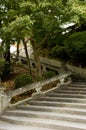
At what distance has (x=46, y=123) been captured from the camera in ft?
38.1

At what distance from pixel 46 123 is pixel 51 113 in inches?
43.8

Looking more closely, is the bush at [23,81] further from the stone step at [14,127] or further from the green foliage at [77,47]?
the green foliage at [77,47]

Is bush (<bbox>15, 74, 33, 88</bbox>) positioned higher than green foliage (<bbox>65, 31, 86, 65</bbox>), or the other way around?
green foliage (<bbox>65, 31, 86, 65</bbox>)

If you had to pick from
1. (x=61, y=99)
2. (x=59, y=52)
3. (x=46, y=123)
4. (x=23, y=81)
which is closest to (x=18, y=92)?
(x=23, y=81)

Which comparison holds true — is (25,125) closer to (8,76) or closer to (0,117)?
(0,117)

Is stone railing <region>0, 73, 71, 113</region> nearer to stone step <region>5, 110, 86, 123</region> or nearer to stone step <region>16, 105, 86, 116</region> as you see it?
stone step <region>5, 110, 86, 123</region>

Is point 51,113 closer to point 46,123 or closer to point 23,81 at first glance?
point 46,123

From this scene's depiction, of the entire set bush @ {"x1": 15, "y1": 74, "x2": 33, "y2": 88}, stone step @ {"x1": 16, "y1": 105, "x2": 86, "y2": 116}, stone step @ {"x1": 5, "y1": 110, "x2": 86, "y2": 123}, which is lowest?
stone step @ {"x1": 5, "y1": 110, "x2": 86, "y2": 123}

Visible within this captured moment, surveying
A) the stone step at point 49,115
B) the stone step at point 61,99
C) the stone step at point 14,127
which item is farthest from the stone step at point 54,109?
the stone step at point 14,127

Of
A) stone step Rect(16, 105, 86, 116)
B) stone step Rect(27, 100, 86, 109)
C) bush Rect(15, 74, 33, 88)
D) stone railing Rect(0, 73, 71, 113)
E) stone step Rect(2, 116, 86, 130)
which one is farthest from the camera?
bush Rect(15, 74, 33, 88)

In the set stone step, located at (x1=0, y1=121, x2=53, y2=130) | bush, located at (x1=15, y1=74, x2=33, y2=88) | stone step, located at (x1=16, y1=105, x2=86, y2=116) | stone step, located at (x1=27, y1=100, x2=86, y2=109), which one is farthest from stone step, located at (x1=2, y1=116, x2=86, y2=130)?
bush, located at (x1=15, y1=74, x2=33, y2=88)

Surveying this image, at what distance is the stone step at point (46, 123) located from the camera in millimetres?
10992

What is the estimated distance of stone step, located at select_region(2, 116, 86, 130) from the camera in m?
11.0

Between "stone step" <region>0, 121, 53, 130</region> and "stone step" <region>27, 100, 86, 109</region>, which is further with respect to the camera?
"stone step" <region>27, 100, 86, 109</region>
